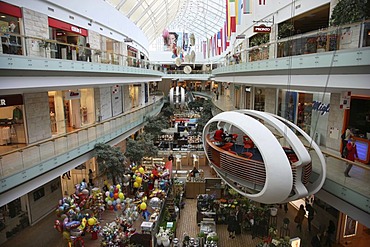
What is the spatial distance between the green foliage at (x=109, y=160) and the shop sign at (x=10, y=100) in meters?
3.66

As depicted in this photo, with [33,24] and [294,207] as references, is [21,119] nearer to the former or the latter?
[33,24]

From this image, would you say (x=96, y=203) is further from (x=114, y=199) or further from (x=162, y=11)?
(x=162, y=11)

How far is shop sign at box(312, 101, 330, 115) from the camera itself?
37.7ft

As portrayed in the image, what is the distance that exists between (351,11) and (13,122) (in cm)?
1278

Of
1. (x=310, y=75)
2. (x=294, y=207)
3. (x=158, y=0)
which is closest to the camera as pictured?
(x=310, y=75)

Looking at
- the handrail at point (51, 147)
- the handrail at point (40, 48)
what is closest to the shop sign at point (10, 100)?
the handrail at point (51, 147)

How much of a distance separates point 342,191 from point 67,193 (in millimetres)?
13019

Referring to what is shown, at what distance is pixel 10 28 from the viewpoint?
10234mm

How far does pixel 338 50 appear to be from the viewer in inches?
275

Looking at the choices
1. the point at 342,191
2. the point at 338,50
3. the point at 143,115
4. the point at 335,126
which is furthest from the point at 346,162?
the point at 143,115

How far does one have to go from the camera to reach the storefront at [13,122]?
11273 mm

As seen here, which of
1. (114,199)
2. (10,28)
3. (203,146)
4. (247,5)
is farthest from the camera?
(247,5)

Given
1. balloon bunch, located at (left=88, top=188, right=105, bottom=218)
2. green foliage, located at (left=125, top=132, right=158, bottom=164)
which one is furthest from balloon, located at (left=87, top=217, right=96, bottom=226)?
green foliage, located at (left=125, top=132, right=158, bottom=164)

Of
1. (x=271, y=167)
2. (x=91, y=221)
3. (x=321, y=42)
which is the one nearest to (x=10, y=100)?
(x=91, y=221)
